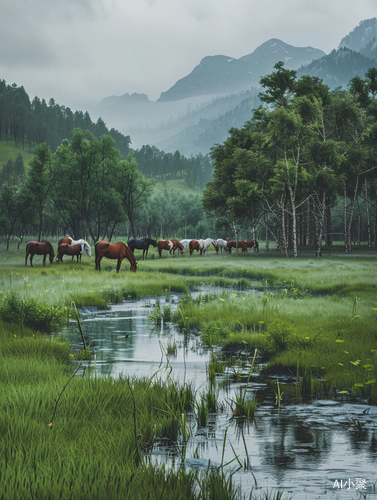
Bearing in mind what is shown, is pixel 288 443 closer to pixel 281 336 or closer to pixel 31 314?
pixel 281 336

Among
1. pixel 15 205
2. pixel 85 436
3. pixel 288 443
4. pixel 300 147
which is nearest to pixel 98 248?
pixel 288 443

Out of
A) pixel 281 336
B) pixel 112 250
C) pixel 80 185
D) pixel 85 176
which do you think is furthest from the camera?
pixel 85 176

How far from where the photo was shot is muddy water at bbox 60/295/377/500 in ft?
15.5

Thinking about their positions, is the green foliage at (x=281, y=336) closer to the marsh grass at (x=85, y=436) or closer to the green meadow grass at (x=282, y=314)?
the green meadow grass at (x=282, y=314)

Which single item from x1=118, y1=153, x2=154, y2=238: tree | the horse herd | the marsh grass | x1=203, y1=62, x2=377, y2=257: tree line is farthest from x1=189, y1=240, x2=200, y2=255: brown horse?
the marsh grass

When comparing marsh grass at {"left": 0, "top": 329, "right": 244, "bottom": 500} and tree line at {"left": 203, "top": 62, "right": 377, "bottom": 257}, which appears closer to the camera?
marsh grass at {"left": 0, "top": 329, "right": 244, "bottom": 500}

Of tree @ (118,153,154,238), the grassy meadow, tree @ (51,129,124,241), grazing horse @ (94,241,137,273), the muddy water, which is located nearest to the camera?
the grassy meadow

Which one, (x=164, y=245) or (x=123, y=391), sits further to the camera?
(x=164, y=245)

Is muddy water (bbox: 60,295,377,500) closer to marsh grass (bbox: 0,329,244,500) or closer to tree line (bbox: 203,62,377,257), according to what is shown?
marsh grass (bbox: 0,329,244,500)

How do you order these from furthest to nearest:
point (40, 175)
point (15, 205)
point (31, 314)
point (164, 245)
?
point (15, 205) → point (40, 175) → point (164, 245) → point (31, 314)

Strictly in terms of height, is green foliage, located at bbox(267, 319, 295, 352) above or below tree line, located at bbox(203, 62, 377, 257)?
below

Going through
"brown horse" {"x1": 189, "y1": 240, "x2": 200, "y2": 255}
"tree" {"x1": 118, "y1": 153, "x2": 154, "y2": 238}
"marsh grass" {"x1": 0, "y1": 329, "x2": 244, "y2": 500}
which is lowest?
"marsh grass" {"x1": 0, "y1": 329, "x2": 244, "y2": 500}

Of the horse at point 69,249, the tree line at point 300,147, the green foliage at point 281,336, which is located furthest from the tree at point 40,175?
the green foliage at point 281,336

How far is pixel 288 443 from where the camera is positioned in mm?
5824
